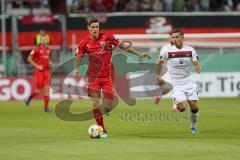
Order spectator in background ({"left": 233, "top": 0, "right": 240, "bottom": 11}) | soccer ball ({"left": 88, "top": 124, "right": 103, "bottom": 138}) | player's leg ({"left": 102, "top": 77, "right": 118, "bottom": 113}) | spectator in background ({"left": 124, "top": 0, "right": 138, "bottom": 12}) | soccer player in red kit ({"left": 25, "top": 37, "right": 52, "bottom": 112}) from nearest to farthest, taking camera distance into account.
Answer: soccer ball ({"left": 88, "top": 124, "right": 103, "bottom": 138})
player's leg ({"left": 102, "top": 77, "right": 118, "bottom": 113})
soccer player in red kit ({"left": 25, "top": 37, "right": 52, "bottom": 112})
spectator in background ({"left": 124, "top": 0, "right": 138, "bottom": 12})
spectator in background ({"left": 233, "top": 0, "right": 240, "bottom": 11})

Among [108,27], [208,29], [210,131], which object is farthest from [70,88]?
[210,131]

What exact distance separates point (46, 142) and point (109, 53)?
2.64 metres

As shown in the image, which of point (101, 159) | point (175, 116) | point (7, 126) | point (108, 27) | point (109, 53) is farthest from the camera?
point (108, 27)

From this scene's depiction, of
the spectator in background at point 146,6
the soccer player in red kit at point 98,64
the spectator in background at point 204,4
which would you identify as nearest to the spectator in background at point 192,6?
the spectator in background at point 204,4

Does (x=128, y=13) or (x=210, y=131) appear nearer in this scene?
(x=210, y=131)

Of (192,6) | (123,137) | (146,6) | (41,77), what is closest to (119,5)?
(146,6)

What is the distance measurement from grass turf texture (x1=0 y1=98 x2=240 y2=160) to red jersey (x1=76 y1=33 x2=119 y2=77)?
4.44ft

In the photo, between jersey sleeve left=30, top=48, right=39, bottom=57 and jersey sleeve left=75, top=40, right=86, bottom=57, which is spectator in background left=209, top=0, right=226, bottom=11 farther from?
jersey sleeve left=75, top=40, right=86, bottom=57

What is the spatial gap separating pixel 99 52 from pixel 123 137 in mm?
1827

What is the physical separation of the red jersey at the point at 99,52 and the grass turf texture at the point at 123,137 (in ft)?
4.44

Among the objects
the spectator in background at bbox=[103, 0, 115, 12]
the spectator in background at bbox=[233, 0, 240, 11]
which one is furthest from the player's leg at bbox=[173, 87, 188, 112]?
the spectator in background at bbox=[233, 0, 240, 11]

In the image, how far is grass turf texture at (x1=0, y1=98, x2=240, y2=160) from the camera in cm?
1329

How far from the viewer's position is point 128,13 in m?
36.8

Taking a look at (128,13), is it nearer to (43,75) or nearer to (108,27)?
(108,27)
